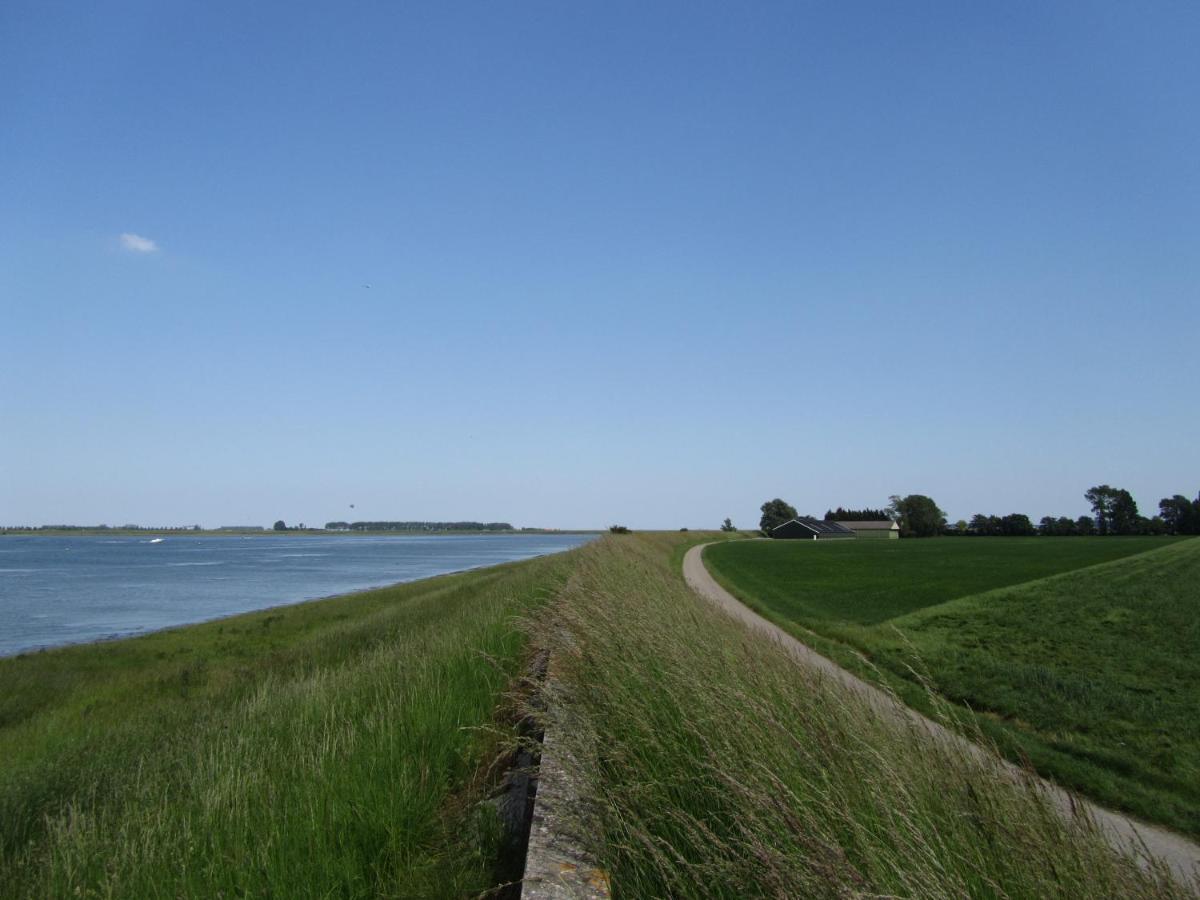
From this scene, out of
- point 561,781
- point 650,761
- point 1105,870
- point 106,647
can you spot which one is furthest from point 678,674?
point 106,647

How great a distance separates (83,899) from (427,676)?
332 cm

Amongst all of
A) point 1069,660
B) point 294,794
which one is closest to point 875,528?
point 1069,660

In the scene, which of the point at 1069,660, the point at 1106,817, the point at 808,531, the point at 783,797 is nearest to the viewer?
the point at 783,797

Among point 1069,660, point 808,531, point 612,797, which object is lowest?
point 1069,660

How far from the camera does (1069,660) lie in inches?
491

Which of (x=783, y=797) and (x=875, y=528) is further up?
(x=875, y=528)

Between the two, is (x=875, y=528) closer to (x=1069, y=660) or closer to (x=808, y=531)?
(x=808, y=531)

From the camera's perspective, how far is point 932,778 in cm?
307

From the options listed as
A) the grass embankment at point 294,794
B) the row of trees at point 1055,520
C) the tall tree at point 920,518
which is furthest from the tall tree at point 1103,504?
the grass embankment at point 294,794

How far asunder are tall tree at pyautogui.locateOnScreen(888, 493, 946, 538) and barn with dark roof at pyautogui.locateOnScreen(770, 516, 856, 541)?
14121mm

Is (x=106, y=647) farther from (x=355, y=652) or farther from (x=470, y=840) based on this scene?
(x=470, y=840)

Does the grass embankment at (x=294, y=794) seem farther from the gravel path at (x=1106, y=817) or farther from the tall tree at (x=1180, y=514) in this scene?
the tall tree at (x=1180, y=514)

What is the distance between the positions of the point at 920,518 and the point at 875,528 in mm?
13705

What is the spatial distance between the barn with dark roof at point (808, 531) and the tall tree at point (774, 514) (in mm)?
18491
